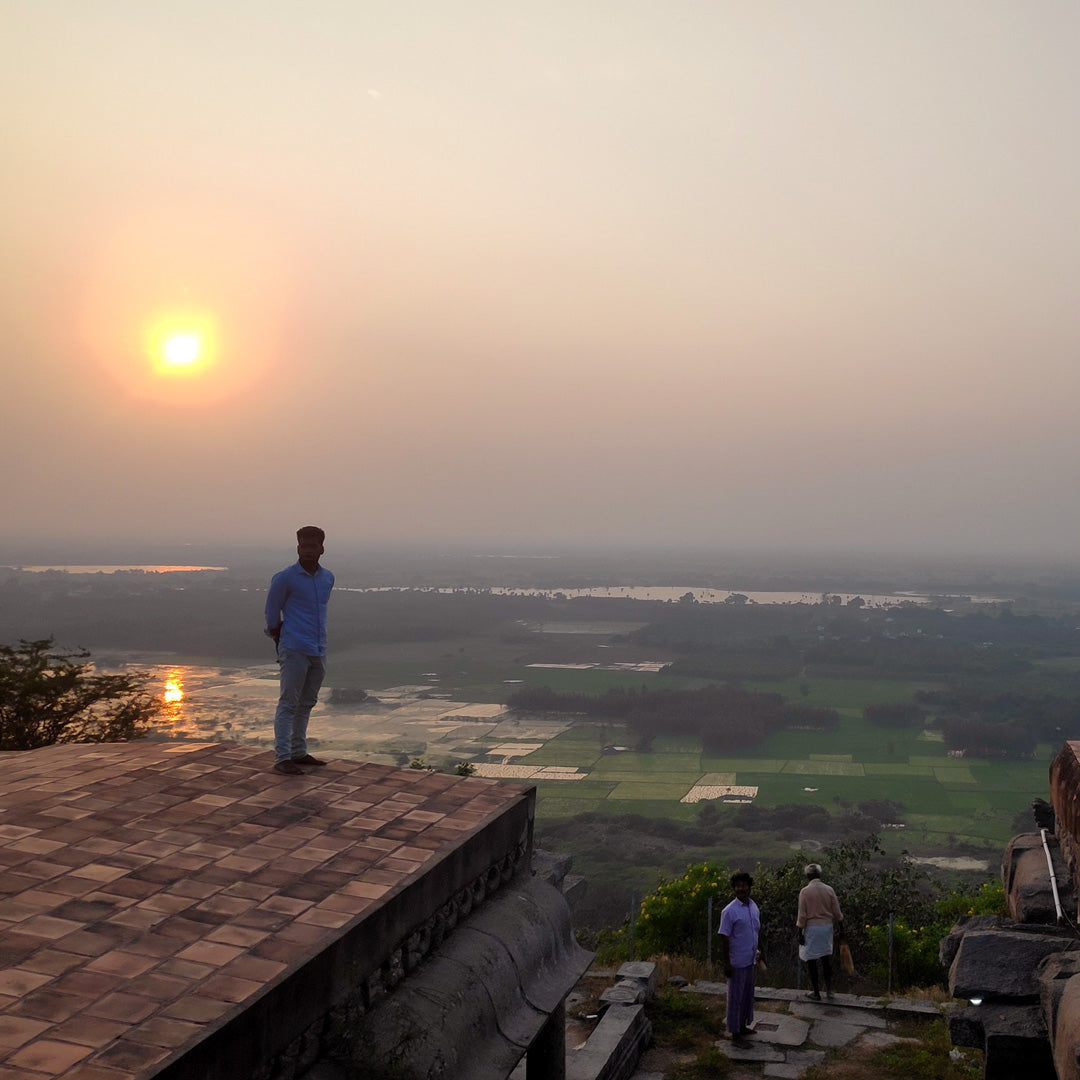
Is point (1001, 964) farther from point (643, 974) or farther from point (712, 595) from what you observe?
point (712, 595)

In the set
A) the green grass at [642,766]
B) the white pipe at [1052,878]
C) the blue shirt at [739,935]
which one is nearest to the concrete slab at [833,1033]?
the blue shirt at [739,935]

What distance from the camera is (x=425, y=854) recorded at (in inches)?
203

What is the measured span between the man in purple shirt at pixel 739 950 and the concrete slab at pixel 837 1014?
1.10m

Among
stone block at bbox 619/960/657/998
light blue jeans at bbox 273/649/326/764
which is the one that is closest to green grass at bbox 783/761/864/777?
stone block at bbox 619/960/657/998

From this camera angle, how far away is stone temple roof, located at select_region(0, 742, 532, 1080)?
10.5 ft

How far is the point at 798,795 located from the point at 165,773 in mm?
50673

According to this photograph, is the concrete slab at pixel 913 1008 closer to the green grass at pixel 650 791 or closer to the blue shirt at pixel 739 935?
the blue shirt at pixel 739 935

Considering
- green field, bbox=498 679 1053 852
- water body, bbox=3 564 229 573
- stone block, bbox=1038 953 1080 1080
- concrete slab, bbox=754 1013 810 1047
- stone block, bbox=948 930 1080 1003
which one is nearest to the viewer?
stone block, bbox=1038 953 1080 1080

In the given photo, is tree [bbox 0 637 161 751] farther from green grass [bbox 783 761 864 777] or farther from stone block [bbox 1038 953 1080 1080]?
green grass [bbox 783 761 864 777]

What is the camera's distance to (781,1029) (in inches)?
340

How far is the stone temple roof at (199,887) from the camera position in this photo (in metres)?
3.21

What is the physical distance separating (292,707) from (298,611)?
2.28 ft

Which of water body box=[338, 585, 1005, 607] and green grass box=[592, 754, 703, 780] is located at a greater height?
water body box=[338, 585, 1005, 607]

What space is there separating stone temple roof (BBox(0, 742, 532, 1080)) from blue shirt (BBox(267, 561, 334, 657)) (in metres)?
0.92
